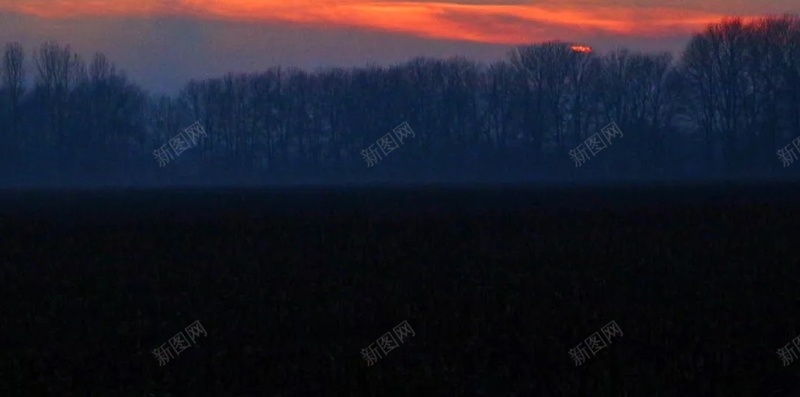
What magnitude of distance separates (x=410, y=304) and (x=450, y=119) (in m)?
98.8

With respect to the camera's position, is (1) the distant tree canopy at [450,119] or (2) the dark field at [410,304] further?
(1) the distant tree canopy at [450,119]

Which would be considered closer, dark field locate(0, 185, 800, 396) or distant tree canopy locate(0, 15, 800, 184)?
dark field locate(0, 185, 800, 396)

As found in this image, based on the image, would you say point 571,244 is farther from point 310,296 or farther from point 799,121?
point 799,121

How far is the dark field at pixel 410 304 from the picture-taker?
12.6 meters

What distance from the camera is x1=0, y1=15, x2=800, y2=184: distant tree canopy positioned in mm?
97562

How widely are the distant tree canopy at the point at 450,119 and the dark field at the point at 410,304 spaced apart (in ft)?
217

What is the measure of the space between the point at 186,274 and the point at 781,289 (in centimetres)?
1088

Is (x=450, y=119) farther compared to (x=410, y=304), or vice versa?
(x=450, y=119)

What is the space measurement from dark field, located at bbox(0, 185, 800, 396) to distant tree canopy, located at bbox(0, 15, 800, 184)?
66204mm

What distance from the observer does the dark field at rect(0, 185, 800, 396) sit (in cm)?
1261

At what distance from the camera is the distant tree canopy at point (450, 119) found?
9756 cm

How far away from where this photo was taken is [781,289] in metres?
17.3

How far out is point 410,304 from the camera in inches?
651

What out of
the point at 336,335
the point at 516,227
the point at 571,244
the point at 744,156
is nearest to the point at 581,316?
the point at 336,335
